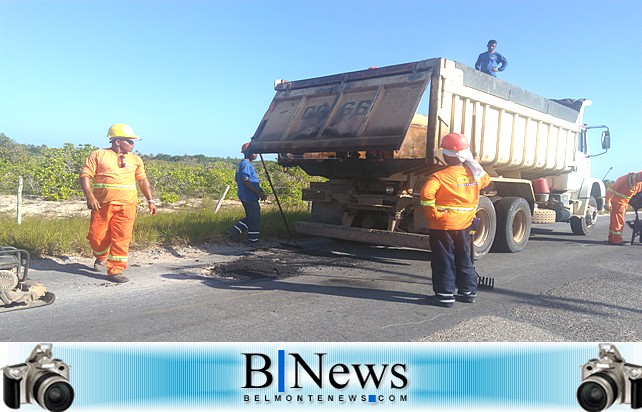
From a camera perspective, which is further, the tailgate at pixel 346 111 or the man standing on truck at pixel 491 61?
the man standing on truck at pixel 491 61

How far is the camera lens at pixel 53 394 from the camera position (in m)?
2.38

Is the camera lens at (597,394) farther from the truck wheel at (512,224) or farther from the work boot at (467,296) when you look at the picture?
the truck wheel at (512,224)

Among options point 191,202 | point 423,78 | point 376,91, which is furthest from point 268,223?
point 191,202

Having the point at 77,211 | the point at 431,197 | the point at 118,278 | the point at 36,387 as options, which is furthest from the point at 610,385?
the point at 77,211

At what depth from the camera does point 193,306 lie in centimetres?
431

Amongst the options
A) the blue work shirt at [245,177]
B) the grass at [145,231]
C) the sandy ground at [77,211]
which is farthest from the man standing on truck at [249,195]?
the sandy ground at [77,211]

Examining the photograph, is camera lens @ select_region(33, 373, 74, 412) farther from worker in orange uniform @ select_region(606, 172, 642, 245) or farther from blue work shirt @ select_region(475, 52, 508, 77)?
worker in orange uniform @ select_region(606, 172, 642, 245)

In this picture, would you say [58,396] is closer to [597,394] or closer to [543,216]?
[597,394]

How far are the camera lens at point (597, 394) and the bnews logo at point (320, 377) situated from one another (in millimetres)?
893

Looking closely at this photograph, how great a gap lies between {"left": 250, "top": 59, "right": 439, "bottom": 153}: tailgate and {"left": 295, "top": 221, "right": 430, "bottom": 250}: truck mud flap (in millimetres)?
1188

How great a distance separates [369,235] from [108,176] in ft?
10.7

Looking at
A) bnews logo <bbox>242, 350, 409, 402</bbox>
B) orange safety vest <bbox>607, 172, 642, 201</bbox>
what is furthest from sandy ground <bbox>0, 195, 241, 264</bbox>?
orange safety vest <bbox>607, 172, 642, 201</bbox>

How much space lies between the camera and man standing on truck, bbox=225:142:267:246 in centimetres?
755

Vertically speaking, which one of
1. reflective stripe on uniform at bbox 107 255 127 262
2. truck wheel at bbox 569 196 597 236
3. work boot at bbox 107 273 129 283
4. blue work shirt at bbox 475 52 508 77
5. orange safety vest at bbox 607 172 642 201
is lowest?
work boot at bbox 107 273 129 283
